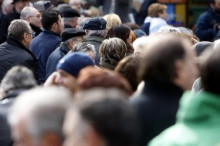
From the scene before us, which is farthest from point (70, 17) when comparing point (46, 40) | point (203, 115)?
point (203, 115)

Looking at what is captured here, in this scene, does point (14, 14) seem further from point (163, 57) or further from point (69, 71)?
point (163, 57)

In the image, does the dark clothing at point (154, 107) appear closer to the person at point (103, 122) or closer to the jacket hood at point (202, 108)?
the jacket hood at point (202, 108)

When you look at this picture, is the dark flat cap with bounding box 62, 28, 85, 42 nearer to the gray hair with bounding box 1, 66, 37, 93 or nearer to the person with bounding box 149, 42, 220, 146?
the gray hair with bounding box 1, 66, 37, 93

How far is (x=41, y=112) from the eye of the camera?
149 inches

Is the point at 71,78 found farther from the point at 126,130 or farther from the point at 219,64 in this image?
the point at 126,130

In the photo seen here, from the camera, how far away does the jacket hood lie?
13.6ft

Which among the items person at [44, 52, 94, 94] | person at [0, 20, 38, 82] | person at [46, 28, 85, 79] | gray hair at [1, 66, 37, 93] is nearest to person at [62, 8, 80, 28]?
person at [0, 20, 38, 82]

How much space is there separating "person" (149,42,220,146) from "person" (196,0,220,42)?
9.23m

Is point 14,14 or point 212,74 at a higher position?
point 212,74

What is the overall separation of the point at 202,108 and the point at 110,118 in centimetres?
77

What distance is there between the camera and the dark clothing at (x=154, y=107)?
514cm

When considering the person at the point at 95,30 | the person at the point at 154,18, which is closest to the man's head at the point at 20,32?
the person at the point at 95,30

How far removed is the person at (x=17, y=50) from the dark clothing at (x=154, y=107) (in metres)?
4.76

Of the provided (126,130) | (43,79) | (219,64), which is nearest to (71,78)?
(219,64)
